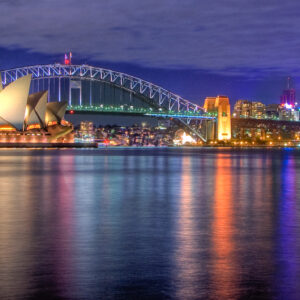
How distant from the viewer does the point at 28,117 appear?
220 ft

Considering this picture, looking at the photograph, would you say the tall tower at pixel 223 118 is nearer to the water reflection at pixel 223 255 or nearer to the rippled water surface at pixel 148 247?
the rippled water surface at pixel 148 247

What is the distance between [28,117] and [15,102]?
20.7 feet

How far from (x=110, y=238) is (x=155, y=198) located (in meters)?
5.60

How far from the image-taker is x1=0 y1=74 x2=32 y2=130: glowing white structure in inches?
2311

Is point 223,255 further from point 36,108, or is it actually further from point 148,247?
point 36,108

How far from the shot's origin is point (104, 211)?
10.2 meters

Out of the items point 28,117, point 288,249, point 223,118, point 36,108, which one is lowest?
point 288,249

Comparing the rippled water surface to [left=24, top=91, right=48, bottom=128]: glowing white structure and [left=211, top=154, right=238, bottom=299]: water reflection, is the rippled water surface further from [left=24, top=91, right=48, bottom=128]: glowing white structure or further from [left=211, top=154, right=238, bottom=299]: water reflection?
[left=24, top=91, right=48, bottom=128]: glowing white structure

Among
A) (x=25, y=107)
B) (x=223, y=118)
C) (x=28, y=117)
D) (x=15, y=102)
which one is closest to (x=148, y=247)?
(x=15, y=102)

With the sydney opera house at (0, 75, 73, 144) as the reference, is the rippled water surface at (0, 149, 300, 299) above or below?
below

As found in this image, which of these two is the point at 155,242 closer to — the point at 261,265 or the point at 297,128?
the point at 261,265

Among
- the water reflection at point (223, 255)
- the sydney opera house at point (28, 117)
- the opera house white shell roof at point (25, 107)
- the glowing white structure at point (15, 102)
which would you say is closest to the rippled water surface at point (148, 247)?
the water reflection at point (223, 255)

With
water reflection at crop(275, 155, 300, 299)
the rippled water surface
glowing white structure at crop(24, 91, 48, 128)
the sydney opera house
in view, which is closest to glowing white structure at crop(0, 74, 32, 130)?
the sydney opera house

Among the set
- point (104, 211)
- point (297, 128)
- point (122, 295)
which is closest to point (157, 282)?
point (122, 295)
